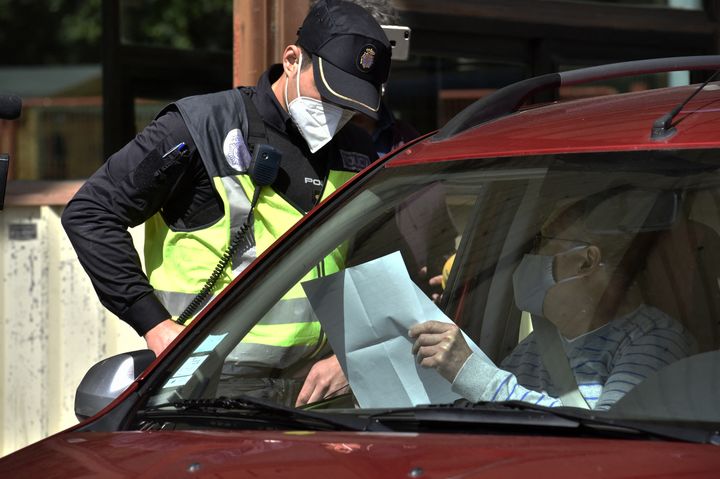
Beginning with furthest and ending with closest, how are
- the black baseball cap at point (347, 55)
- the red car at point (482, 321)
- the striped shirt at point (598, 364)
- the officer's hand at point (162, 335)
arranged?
the black baseball cap at point (347, 55) < the officer's hand at point (162, 335) < the striped shirt at point (598, 364) < the red car at point (482, 321)

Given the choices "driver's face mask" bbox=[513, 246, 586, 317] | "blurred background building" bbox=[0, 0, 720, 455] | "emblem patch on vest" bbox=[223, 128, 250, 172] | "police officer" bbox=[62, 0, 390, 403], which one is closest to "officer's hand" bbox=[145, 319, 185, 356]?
"police officer" bbox=[62, 0, 390, 403]

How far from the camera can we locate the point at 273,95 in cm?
370

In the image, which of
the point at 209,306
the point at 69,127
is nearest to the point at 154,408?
the point at 209,306

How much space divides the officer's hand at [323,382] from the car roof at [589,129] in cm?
45

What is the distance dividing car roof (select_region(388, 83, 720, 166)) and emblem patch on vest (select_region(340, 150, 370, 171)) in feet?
2.66

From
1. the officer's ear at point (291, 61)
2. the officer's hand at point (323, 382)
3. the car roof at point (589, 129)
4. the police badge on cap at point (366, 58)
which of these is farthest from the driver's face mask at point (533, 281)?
the officer's ear at point (291, 61)

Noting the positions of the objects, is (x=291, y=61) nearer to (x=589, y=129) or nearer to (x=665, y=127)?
(x=589, y=129)

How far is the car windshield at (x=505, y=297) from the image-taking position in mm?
2615

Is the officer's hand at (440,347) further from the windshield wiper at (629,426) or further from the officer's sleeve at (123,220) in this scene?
the officer's sleeve at (123,220)

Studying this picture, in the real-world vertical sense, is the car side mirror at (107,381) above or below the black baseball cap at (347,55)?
below

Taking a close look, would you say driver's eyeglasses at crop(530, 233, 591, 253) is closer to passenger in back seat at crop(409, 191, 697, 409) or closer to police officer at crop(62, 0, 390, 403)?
passenger in back seat at crop(409, 191, 697, 409)

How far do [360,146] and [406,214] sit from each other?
97cm

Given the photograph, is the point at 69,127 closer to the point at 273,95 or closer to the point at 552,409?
the point at 273,95

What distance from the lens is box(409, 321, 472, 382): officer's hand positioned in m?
2.70
